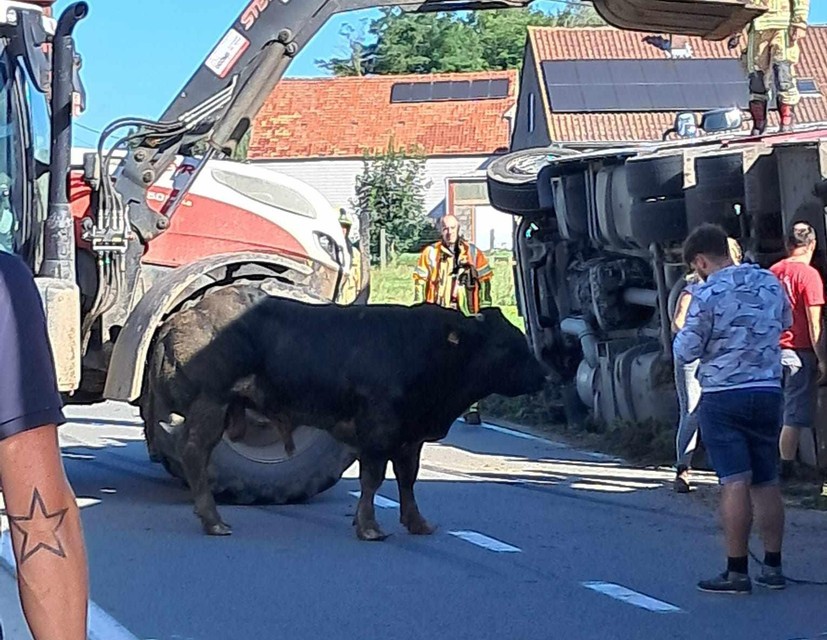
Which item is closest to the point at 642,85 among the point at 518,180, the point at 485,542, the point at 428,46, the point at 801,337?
the point at 518,180

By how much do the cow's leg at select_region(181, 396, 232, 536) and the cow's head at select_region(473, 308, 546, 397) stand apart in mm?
1612

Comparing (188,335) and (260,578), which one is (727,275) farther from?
(188,335)

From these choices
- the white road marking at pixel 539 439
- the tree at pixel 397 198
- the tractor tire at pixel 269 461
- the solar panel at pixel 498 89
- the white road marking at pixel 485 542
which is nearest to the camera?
the white road marking at pixel 485 542

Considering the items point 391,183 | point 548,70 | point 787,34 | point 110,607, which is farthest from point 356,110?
point 110,607

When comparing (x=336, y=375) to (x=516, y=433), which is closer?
(x=336, y=375)

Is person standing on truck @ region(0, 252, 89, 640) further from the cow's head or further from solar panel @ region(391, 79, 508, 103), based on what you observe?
solar panel @ region(391, 79, 508, 103)

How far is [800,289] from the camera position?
9359mm

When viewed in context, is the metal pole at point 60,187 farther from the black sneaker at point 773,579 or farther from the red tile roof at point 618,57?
the red tile roof at point 618,57

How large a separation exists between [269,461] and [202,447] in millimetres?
895

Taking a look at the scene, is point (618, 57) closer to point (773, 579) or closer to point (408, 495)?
point (408, 495)

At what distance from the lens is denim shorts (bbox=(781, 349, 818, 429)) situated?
9570 mm

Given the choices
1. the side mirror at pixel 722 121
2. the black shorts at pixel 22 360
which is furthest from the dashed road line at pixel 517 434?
the black shorts at pixel 22 360

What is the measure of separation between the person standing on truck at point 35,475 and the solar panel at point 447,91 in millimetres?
58622

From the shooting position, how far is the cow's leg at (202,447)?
913 cm
